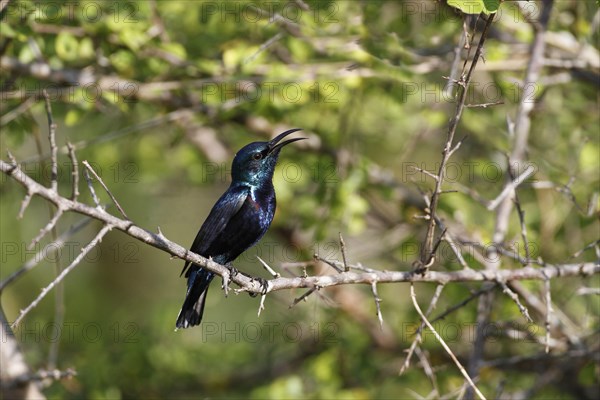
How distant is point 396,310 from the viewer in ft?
21.5

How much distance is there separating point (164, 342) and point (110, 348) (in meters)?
0.48

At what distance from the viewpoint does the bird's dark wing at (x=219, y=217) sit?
14.7 feet

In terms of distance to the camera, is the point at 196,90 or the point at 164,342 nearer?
the point at 196,90

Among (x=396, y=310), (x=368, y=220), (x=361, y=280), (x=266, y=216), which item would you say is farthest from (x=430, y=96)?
(x=361, y=280)

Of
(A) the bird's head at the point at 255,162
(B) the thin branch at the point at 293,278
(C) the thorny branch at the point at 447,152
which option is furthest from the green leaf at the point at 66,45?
(C) the thorny branch at the point at 447,152

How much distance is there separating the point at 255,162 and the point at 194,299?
38.8 inches

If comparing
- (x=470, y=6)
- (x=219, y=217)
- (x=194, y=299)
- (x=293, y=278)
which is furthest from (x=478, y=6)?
(x=194, y=299)

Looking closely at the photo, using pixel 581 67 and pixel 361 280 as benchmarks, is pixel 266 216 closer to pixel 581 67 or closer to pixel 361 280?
pixel 361 280

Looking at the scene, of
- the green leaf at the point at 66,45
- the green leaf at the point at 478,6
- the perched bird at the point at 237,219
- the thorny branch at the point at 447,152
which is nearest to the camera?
the thorny branch at the point at 447,152

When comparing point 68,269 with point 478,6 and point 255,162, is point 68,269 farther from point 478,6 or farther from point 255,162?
point 255,162

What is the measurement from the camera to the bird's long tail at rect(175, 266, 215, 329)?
4668 mm

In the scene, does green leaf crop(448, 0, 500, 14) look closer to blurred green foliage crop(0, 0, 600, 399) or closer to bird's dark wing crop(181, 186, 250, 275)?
blurred green foliage crop(0, 0, 600, 399)

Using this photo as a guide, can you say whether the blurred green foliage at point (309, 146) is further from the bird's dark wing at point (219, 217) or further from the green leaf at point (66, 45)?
the bird's dark wing at point (219, 217)

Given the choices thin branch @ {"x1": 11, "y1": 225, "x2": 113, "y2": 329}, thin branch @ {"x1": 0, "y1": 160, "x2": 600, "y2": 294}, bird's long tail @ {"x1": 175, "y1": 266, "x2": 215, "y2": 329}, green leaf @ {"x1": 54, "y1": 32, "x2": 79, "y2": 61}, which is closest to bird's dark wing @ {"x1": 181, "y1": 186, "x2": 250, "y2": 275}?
bird's long tail @ {"x1": 175, "y1": 266, "x2": 215, "y2": 329}
